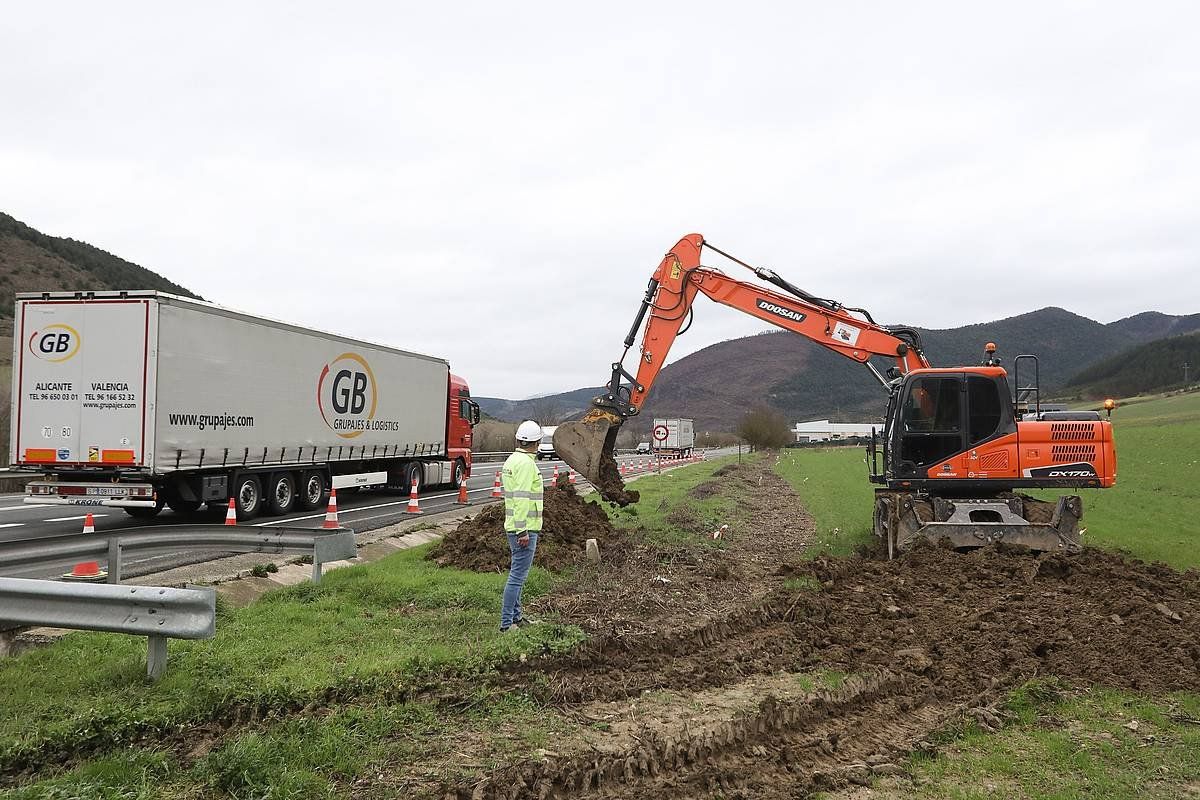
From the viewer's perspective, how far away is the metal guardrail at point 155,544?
696cm

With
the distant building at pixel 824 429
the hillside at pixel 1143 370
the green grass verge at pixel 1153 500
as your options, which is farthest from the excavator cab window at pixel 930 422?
the distant building at pixel 824 429

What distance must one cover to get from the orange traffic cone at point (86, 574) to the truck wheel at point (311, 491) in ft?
32.6

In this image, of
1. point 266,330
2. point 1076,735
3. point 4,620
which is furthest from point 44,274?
point 1076,735

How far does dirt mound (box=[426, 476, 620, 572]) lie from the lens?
10.6 m

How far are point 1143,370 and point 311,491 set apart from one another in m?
134

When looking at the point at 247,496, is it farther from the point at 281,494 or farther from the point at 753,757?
the point at 753,757

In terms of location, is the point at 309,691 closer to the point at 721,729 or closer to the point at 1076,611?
the point at 721,729

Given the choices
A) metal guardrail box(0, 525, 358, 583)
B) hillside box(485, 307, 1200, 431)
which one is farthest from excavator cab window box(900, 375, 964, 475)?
hillside box(485, 307, 1200, 431)

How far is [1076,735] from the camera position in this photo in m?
5.56

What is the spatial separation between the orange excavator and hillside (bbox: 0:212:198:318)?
5688 cm

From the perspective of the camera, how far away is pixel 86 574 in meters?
9.35

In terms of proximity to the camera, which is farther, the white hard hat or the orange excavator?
the orange excavator

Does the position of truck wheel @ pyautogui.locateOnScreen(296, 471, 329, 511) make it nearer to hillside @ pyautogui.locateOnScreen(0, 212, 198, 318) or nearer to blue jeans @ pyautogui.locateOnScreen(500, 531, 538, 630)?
blue jeans @ pyautogui.locateOnScreen(500, 531, 538, 630)

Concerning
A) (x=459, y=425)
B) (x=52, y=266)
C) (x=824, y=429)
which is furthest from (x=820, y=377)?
(x=459, y=425)
